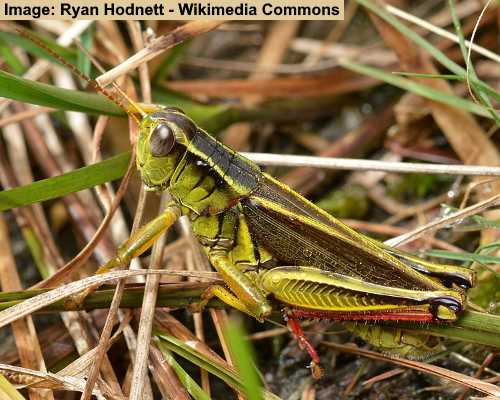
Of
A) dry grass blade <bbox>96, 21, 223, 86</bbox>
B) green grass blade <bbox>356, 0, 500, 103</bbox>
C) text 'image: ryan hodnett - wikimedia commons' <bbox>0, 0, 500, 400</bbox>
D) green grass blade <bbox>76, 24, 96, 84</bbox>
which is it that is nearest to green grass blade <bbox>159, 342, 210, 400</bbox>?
text 'image: ryan hodnett - wikimedia commons' <bbox>0, 0, 500, 400</bbox>

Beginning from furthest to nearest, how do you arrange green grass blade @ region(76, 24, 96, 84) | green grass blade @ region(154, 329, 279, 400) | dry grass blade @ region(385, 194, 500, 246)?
green grass blade @ region(76, 24, 96, 84) → dry grass blade @ region(385, 194, 500, 246) → green grass blade @ region(154, 329, 279, 400)

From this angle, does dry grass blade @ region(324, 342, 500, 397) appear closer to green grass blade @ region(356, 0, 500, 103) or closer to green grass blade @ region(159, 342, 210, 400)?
green grass blade @ region(159, 342, 210, 400)

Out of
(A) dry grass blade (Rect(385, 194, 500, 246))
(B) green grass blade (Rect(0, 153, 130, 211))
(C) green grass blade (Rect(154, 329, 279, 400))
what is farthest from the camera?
(A) dry grass blade (Rect(385, 194, 500, 246))

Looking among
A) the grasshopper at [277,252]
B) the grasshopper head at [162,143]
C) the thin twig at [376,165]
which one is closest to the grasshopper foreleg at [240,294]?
the grasshopper at [277,252]

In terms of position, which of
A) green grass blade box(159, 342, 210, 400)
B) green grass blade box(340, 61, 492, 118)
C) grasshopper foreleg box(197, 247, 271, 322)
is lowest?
green grass blade box(159, 342, 210, 400)

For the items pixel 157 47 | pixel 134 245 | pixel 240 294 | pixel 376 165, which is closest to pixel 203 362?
pixel 240 294

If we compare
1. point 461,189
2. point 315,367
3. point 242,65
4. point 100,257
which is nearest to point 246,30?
point 242,65

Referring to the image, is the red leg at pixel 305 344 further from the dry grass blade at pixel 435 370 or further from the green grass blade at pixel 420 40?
the green grass blade at pixel 420 40

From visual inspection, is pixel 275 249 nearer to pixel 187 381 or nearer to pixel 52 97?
pixel 187 381
